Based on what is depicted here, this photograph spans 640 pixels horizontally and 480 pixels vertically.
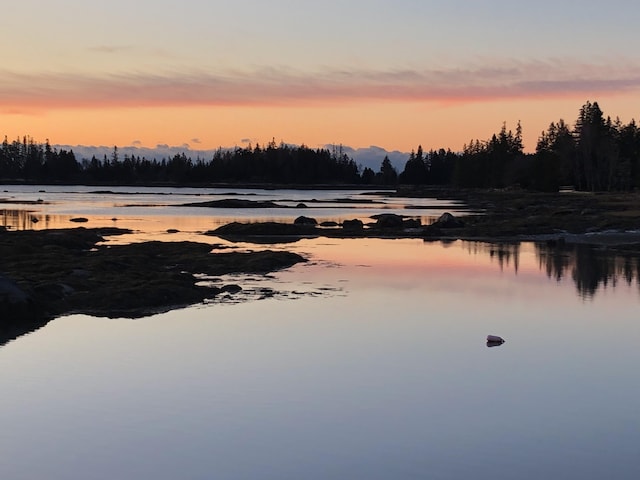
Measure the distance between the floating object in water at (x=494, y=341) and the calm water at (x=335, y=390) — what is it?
31 centimetres

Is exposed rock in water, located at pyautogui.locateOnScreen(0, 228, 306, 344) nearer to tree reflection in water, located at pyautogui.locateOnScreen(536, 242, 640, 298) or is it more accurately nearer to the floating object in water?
the floating object in water

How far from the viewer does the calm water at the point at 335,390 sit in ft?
41.2

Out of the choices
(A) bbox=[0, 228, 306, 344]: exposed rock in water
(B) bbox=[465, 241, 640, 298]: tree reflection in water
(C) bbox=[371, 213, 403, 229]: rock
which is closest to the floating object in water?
(B) bbox=[465, 241, 640, 298]: tree reflection in water

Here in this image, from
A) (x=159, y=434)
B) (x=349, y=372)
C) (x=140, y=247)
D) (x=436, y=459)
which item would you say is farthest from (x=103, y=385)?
(x=140, y=247)

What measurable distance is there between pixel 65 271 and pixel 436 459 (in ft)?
72.6

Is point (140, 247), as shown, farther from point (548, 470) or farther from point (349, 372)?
point (548, 470)

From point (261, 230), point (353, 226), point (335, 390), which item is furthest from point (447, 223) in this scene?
point (335, 390)

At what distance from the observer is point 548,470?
12.0 m

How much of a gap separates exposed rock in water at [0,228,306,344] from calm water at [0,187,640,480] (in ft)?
4.32

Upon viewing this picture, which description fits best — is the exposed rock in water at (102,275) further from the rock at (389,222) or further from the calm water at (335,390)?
the rock at (389,222)

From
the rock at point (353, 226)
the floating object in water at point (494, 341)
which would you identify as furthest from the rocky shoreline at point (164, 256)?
the floating object in water at point (494, 341)

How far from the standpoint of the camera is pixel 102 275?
100 ft

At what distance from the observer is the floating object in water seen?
21.1m

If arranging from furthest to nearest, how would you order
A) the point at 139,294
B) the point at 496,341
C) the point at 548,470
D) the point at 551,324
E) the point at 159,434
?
the point at 139,294 < the point at 551,324 < the point at 496,341 < the point at 159,434 < the point at 548,470
